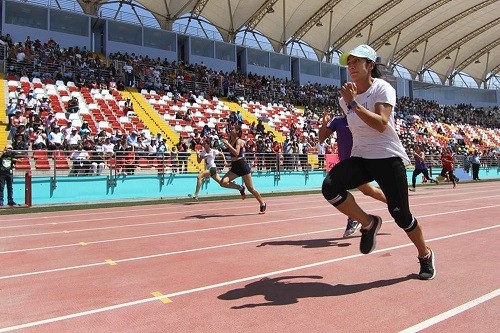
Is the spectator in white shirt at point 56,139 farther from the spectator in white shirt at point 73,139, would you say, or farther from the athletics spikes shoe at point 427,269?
the athletics spikes shoe at point 427,269

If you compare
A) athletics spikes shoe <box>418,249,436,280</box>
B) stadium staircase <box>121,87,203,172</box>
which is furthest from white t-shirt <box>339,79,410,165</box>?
stadium staircase <box>121,87,203,172</box>


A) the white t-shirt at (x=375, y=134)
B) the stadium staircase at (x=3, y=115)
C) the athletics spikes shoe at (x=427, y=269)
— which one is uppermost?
the stadium staircase at (x=3, y=115)

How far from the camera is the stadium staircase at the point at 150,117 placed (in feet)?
71.9

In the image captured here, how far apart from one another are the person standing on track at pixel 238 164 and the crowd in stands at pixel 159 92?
3.82 m

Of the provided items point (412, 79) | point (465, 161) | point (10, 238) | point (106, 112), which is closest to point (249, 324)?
point (10, 238)

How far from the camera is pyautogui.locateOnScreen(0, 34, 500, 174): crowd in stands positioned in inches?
658

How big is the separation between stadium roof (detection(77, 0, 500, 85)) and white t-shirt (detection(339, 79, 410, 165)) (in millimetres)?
34586

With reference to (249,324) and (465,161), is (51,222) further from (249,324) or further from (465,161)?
(465,161)

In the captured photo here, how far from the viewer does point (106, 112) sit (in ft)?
69.7

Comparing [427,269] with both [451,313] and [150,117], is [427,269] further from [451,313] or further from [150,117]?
[150,117]

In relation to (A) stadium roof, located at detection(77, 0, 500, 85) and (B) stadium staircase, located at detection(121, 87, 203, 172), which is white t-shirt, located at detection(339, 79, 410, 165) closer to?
(B) stadium staircase, located at detection(121, 87, 203, 172)

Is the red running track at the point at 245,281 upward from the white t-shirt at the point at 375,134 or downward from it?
downward

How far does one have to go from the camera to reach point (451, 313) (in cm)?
311

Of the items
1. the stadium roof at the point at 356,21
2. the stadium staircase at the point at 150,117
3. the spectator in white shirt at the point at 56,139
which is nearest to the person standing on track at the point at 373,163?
the spectator in white shirt at the point at 56,139
